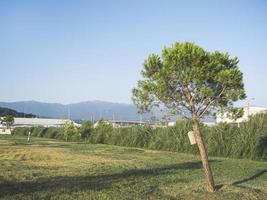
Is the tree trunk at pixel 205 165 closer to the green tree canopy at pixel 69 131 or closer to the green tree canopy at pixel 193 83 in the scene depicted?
the green tree canopy at pixel 193 83

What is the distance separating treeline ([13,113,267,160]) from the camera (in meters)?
20.9

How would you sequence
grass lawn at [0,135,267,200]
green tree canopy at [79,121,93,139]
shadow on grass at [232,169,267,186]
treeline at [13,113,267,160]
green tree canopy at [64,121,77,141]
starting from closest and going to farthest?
grass lawn at [0,135,267,200] → shadow on grass at [232,169,267,186] → treeline at [13,113,267,160] → green tree canopy at [79,121,93,139] → green tree canopy at [64,121,77,141]

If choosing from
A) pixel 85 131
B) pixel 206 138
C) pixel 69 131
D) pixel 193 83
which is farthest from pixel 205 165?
A: pixel 69 131

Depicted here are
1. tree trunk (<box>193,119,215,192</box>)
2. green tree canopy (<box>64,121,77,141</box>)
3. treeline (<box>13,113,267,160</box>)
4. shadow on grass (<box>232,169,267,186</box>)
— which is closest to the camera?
tree trunk (<box>193,119,215,192</box>)

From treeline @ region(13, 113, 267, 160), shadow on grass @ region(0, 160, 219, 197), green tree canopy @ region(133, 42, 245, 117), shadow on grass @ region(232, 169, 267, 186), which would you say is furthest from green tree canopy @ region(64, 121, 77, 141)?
green tree canopy @ region(133, 42, 245, 117)

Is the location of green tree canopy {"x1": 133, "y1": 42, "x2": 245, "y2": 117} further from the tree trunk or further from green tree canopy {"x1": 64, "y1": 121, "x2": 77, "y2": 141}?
green tree canopy {"x1": 64, "y1": 121, "x2": 77, "y2": 141}

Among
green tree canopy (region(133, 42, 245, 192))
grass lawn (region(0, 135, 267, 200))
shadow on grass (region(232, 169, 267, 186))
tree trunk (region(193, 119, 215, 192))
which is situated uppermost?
green tree canopy (region(133, 42, 245, 192))

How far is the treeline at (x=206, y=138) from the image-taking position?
20.9 metres

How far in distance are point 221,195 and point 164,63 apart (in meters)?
3.16

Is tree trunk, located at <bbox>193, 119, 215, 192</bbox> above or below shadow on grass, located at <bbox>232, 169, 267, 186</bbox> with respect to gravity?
above

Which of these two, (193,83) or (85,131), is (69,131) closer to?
(85,131)

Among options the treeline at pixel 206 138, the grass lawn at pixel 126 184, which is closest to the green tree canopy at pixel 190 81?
the grass lawn at pixel 126 184

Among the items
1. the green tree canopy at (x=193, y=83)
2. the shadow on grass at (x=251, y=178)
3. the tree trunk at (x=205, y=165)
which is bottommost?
the shadow on grass at (x=251, y=178)

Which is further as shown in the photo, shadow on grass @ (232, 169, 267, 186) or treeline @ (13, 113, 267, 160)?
treeline @ (13, 113, 267, 160)
